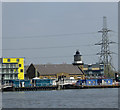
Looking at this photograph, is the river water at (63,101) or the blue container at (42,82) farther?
the blue container at (42,82)

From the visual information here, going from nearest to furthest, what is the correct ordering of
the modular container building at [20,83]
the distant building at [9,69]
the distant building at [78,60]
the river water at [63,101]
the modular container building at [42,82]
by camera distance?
the river water at [63,101] → the modular container building at [20,83] → the modular container building at [42,82] → the distant building at [9,69] → the distant building at [78,60]

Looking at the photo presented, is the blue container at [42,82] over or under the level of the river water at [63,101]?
over

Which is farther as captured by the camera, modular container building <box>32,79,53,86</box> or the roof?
the roof

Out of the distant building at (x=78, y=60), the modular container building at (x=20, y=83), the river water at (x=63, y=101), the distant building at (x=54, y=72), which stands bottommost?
the river water at (x=63, y=101)

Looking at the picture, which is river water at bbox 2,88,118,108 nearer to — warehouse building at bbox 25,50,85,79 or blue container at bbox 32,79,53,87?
blue container at bbox 32,79,53,87


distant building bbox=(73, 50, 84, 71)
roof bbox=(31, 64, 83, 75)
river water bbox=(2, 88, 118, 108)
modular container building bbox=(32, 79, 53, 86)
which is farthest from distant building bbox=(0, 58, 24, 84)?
river water bbox=(2, 88, 118, 108)

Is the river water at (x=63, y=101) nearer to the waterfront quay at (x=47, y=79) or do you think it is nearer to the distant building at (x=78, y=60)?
the waterfront quay at (x=47, y=79)

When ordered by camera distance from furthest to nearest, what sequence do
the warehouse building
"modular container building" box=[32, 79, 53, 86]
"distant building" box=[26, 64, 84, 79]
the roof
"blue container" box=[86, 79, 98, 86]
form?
the roof, the warehouse building, "distant building" box=[26, 64, 84, 79], "blue container" box=[86, 79, 98, 86], "modular container building" box=[32, 79, 53, 86]

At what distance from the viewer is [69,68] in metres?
169

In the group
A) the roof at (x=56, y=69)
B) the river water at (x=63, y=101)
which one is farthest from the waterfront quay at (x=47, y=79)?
the river water at (x=63, y=101)

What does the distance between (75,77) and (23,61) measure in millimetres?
23609

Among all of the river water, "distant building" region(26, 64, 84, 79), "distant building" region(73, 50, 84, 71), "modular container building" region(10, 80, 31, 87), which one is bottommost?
the river water

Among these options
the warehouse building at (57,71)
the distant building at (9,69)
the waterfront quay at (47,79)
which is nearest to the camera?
the waterfront quay at (47,79)

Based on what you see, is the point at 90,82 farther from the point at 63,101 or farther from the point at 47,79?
the point at 63,101
